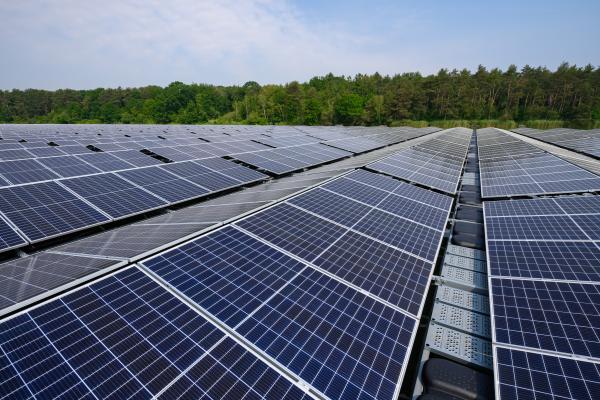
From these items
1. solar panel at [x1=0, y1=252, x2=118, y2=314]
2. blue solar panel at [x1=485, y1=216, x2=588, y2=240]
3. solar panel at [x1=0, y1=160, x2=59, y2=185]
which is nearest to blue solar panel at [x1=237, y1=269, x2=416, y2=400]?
solar panel at [x1=0, y1=252, x2=118, y2=314]

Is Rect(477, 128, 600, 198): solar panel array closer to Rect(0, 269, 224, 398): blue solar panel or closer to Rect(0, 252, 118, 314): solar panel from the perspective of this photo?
Rect(0, 269, 224, 398): blue solar panel

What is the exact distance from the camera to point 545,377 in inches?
205

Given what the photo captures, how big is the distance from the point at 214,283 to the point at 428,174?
17717mm

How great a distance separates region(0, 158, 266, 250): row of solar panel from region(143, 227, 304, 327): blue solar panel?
19.6 ft

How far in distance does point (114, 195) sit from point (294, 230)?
9.59 metres

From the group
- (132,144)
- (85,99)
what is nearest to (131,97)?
(85,99)

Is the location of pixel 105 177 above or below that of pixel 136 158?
below

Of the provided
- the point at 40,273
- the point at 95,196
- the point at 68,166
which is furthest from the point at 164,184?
the point at 40,273

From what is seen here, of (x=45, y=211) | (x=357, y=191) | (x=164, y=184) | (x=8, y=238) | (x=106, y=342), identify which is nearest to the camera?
(x=106, y=342)

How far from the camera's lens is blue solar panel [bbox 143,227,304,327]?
6121 mm

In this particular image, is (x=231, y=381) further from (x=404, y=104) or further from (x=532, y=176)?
(x=404, y=104)

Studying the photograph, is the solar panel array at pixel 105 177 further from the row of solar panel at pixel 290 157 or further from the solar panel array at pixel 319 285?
the solar panel array at pixel 319 285

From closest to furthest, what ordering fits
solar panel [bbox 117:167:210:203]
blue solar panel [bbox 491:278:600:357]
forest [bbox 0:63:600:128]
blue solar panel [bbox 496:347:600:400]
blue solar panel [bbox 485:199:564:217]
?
blue solar panel [bbox 496:347:600:400] → blue solar panel [bbox 491:278:600:357] → blue solar panel [bbox 485:199:564:217] → solar panel [bbox 117:167:210:203] → forest [bbox 0:63:600:128]

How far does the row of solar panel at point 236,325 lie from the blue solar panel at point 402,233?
0.54m
